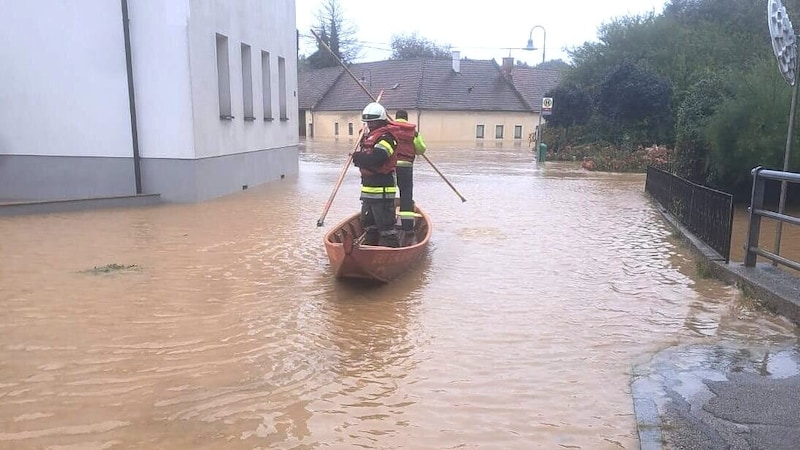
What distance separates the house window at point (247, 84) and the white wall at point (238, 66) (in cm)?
17

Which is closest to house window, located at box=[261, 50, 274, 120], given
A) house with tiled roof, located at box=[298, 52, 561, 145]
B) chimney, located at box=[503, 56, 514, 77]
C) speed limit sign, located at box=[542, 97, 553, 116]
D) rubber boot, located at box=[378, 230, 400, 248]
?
rubber boot, located at box=[378, 230, 400, 248]

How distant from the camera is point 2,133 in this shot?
42.5 feet

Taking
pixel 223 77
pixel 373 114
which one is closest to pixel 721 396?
pixel 373 114

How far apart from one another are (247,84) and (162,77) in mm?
3974

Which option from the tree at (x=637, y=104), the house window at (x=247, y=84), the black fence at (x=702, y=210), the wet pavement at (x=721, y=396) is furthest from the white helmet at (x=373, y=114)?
the tree at (x=637, y=104)

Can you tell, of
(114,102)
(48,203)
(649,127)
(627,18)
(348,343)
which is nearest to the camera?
(348,343)

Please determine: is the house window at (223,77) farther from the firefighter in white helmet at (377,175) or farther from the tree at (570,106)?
the tree at (570,106)

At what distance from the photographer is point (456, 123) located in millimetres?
47812

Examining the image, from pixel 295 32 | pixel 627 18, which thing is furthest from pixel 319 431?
pixel 627 18

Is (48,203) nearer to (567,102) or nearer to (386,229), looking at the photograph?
(386,229)

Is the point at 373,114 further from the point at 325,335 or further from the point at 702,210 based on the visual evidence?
the point at 702,210

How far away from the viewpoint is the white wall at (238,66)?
13.0m

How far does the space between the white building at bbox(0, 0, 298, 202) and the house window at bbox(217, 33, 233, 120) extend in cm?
76

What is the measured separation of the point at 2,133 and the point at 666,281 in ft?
41.8
